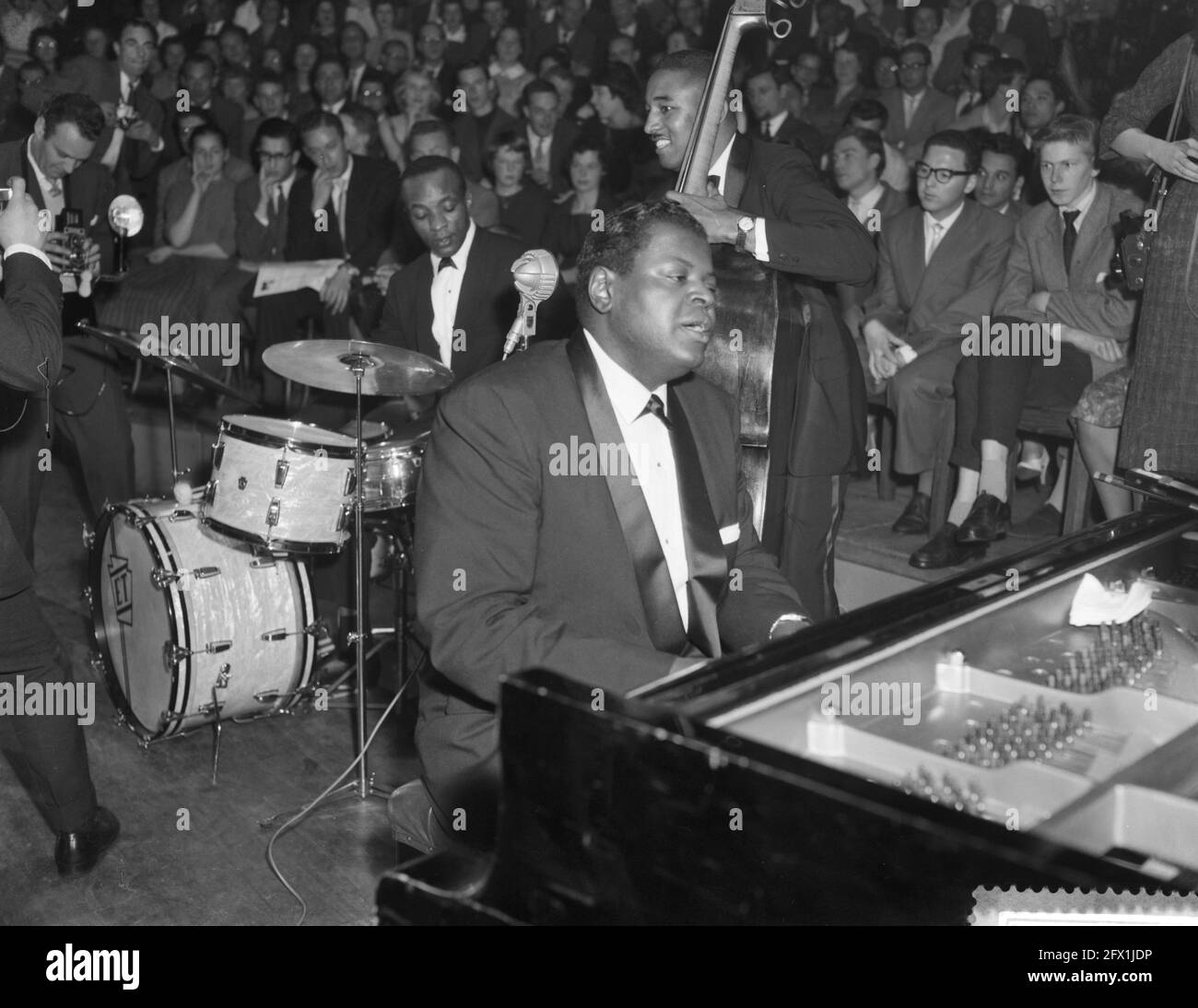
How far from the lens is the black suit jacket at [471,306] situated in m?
4.98

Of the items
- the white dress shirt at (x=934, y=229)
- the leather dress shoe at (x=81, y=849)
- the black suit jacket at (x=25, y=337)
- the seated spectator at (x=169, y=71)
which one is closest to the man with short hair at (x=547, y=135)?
the white dress shirt at (x=934, y=229)

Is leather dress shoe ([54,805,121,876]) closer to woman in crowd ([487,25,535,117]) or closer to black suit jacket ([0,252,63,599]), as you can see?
black suit jacket ([0,252,63,599])

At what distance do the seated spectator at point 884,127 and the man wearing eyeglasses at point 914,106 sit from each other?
43 cm

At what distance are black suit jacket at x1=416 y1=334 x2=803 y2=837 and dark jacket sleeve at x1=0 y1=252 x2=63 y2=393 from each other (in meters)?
1.13

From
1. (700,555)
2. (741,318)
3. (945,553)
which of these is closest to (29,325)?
(700,555)

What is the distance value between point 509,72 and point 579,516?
25.3ft

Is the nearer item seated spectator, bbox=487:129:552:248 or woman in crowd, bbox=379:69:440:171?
seated spectator, bbox=487:129:552:248

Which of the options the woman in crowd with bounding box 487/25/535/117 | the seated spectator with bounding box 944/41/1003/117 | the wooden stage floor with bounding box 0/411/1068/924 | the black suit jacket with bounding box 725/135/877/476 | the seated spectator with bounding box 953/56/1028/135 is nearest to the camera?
the wooden stage floor with bounding box 0/411/1068/924

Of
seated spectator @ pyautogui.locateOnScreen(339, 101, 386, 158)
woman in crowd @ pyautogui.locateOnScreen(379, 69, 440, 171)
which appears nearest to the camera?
seated spectator @ pyautogui.locateOnScreen(339, 101, 386, 158)

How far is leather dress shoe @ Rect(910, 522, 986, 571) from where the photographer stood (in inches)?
193

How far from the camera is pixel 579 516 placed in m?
2.61

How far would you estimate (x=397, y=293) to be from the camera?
5.09 metres

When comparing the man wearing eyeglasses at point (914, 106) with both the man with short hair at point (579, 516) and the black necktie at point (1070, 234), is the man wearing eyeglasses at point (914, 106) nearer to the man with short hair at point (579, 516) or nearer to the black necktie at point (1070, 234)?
the black necktie at point (1070, 234)

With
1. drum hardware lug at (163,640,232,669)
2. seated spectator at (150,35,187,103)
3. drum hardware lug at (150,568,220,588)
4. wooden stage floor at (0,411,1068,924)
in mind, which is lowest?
wooden stage floor at (0,411,1068,924)
